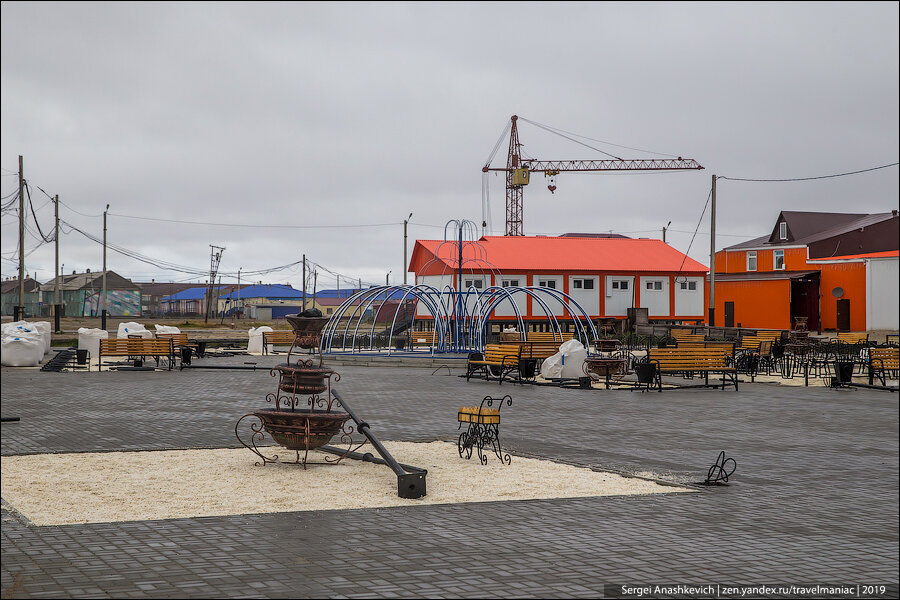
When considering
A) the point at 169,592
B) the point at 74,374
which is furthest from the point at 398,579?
the point at 74,374

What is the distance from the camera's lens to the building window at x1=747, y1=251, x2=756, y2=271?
59.0m

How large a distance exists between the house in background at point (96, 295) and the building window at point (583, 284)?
73.2 metres

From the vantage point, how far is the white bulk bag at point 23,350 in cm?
2547

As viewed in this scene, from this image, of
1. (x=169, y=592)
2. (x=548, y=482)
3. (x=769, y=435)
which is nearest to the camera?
(x=169, y=592)

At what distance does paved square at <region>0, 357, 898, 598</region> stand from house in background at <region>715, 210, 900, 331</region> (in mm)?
32725

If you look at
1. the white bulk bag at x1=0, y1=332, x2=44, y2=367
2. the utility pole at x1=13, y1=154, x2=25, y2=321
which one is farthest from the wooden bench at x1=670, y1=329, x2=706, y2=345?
the utility pole at x1=13, y1=154, x2=25, y2=321

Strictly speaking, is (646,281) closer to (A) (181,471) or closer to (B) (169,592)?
(A) (181,471)

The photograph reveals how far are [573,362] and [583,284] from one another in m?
27.8

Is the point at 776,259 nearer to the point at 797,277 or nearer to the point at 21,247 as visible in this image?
the point at 797,277

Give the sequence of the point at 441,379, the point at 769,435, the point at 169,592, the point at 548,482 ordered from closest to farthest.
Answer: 1. the point at 169,592
2. the point at 548,482
3. the point at 769,435
4. the point at 441,379

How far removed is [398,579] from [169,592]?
1.31 metres

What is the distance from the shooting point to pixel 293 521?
685cm

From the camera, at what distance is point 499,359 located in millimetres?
21875

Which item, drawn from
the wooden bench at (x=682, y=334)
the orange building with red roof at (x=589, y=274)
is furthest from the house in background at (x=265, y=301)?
the wooden bench at (x=682, y=334)
